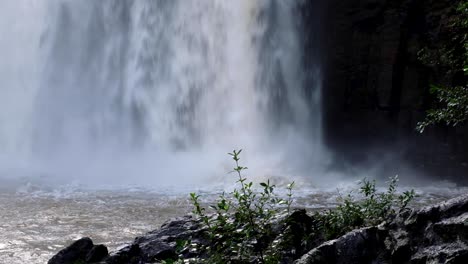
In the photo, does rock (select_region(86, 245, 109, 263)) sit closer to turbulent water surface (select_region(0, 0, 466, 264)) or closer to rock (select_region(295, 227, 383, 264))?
rock (select_region(295, 227, 383, 264))

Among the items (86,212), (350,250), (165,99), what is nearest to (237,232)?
(350,250)

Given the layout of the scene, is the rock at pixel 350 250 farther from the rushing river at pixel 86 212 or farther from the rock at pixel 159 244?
the rushing river at pixel 86 212

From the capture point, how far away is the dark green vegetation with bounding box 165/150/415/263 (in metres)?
4.27

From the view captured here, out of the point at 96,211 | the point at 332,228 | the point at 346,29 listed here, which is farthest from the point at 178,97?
the point at 332,228

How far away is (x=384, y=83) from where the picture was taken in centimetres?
2088

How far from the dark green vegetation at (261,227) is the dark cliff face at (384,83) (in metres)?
15.7

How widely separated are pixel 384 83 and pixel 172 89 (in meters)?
10.1

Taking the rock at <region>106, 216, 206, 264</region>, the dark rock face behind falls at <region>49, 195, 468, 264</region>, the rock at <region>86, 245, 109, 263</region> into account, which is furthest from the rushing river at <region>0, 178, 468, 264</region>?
the dark rock face behind falls at <region>49, 195, 468, 264</region>

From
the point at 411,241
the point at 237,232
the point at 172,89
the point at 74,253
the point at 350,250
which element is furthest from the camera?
the point at 172,89

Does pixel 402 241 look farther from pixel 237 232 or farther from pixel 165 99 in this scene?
pixel 165 99

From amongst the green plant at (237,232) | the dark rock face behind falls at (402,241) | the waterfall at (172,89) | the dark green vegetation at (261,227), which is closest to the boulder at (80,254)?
the dark rock face behind falls at (402,241)

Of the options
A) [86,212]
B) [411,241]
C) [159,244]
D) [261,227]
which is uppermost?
[86,212]

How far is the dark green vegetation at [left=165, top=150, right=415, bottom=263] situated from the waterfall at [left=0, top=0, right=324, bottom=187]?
1537 centimetres

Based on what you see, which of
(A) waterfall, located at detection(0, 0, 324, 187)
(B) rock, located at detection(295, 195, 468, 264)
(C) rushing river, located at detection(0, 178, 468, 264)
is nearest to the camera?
(B) rock, located at detection(295, 195, 468, 264)
